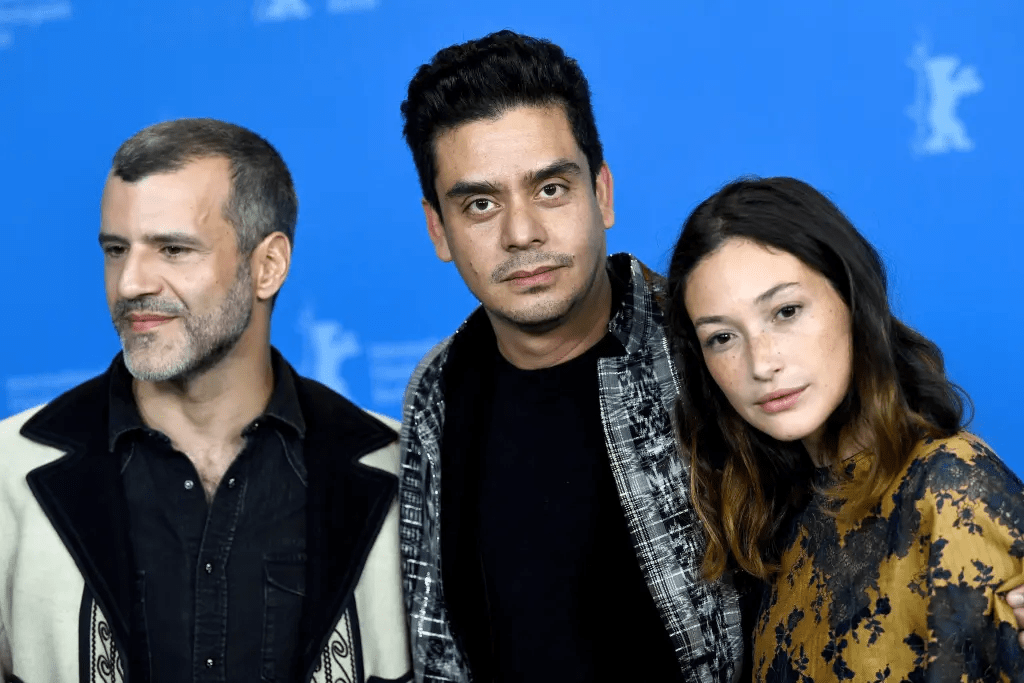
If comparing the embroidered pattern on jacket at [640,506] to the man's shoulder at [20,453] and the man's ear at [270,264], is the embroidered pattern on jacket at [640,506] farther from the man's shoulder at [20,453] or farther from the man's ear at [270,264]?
the man's shoulder at [20,453]

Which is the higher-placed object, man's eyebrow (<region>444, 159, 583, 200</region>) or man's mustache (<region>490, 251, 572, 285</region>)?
man's eyebrow (<region>444, 159, 583, 200</region>)

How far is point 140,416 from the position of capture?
2.50 m

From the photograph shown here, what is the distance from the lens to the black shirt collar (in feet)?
8.11

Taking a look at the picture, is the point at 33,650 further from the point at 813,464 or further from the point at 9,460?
the point at 813,464

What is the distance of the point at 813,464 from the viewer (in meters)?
2.20

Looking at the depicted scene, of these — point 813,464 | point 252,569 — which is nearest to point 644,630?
point 813,464

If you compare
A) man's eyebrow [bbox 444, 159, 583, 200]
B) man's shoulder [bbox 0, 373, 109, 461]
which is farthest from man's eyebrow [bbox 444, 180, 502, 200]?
man's shoulder [bbox 0, 373, 109, 461]

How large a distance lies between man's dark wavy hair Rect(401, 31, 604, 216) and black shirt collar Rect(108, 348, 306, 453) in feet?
1.62

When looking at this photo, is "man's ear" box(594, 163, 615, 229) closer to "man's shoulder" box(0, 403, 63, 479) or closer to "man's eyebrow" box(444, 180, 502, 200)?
"man's eyebrow" box(444, 180, 502, 200)

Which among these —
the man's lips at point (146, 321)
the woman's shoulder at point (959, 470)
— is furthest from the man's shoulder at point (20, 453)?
the woman's shoulder at point (959, 470)

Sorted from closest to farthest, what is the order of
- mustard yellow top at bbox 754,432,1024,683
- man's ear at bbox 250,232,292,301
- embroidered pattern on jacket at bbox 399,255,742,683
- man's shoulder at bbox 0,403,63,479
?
mustard yellow top at bbox 754,432,1024,683 → embroidered pattern on jacket at bbox 399,255,742,683 → man's shoulder at bbox 0,403,63,479 → man's ear at bbox 250,232,292,301

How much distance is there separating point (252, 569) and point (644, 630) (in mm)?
776

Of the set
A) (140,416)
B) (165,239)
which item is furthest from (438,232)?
(140,416)

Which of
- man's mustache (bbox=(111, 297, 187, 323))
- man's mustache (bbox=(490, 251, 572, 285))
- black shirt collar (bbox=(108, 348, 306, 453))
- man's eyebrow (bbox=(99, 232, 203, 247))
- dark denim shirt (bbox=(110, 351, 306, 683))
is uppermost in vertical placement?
man's eyebrow (bbox=(99, 232, 203, 247))
